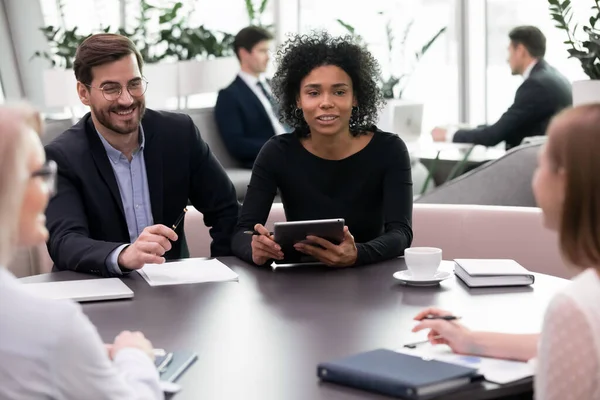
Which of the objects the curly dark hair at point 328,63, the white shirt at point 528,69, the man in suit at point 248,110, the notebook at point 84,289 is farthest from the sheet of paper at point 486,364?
the white shirt at point 528,69

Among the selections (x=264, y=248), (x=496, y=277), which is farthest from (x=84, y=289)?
(x=496, y=277)

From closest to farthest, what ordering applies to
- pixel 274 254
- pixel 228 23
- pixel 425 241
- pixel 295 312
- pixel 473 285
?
pixel 295 312
pixel 473 285
pixel 274 254
pixel 425 241
pixel 228 23

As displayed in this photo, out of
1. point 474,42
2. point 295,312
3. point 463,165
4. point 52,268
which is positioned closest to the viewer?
point 295,312

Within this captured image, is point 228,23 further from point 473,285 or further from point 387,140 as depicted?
point 473,285

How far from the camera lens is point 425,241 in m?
3.04

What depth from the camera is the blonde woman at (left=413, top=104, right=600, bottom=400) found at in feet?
4.34

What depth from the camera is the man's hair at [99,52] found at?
2840 mm


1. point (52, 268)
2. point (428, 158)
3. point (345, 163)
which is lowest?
point (428, 158)

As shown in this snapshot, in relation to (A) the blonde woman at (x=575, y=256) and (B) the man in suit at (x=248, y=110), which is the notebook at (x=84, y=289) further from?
(B) the man in suit at (x=248, y=110)

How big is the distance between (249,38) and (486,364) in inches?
214

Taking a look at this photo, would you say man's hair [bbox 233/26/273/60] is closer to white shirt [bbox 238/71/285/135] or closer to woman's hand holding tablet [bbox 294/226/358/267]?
white shirt [bbox 238/71/285/135]

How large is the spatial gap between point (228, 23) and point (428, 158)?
455cm

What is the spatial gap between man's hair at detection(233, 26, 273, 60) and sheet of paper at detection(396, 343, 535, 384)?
527 cm

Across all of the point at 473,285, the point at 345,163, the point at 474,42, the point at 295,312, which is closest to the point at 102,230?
the point at 345,163
